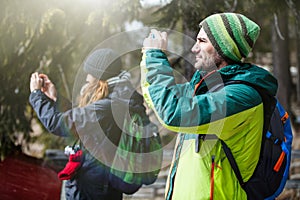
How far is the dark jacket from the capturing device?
3.21 m

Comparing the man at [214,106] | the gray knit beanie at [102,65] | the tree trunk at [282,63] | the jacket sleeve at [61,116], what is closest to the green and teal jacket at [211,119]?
the man at [214,106]

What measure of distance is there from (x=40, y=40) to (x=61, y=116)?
3.54 meters

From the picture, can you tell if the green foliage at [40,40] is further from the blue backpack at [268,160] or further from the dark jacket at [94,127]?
the blue backpack at [268,160]

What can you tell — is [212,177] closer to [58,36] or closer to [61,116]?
[61,116]

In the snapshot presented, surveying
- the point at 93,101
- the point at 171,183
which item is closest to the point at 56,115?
the point at 93,101

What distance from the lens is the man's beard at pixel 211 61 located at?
2.26m

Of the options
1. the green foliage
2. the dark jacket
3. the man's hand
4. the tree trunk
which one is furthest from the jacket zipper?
the tree trunk

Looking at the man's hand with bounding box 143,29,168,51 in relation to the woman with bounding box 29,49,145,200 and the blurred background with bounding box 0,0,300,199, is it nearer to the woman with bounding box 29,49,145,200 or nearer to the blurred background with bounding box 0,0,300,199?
the woman with bounding box 29,49,145,200

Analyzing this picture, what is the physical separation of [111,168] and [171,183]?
981 millimetres

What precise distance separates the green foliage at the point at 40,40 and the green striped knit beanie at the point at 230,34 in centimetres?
334

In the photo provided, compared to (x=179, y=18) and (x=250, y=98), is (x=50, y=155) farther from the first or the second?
(x=250, y=98)

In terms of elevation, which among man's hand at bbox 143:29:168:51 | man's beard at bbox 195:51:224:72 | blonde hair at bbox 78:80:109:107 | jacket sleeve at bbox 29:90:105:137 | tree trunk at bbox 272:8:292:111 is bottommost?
tree trunk at bbox 272:8:292:111

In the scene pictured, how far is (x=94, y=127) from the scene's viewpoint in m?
3.26

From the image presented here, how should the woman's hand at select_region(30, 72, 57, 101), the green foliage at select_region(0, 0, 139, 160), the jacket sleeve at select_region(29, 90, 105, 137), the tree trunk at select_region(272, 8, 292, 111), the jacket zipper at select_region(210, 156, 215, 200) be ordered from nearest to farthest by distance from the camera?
the jacket zipper at select_region(210, 156, 215, 200) → the jacket sleeve at select_region(29, 90, 105, 137) → the woman's hand at select_region(30, 72, 57, 101) → the green foliage at select_region(0, 0, 139, 160) → the tree trunk at select_region(272, 8, 292, 111)
